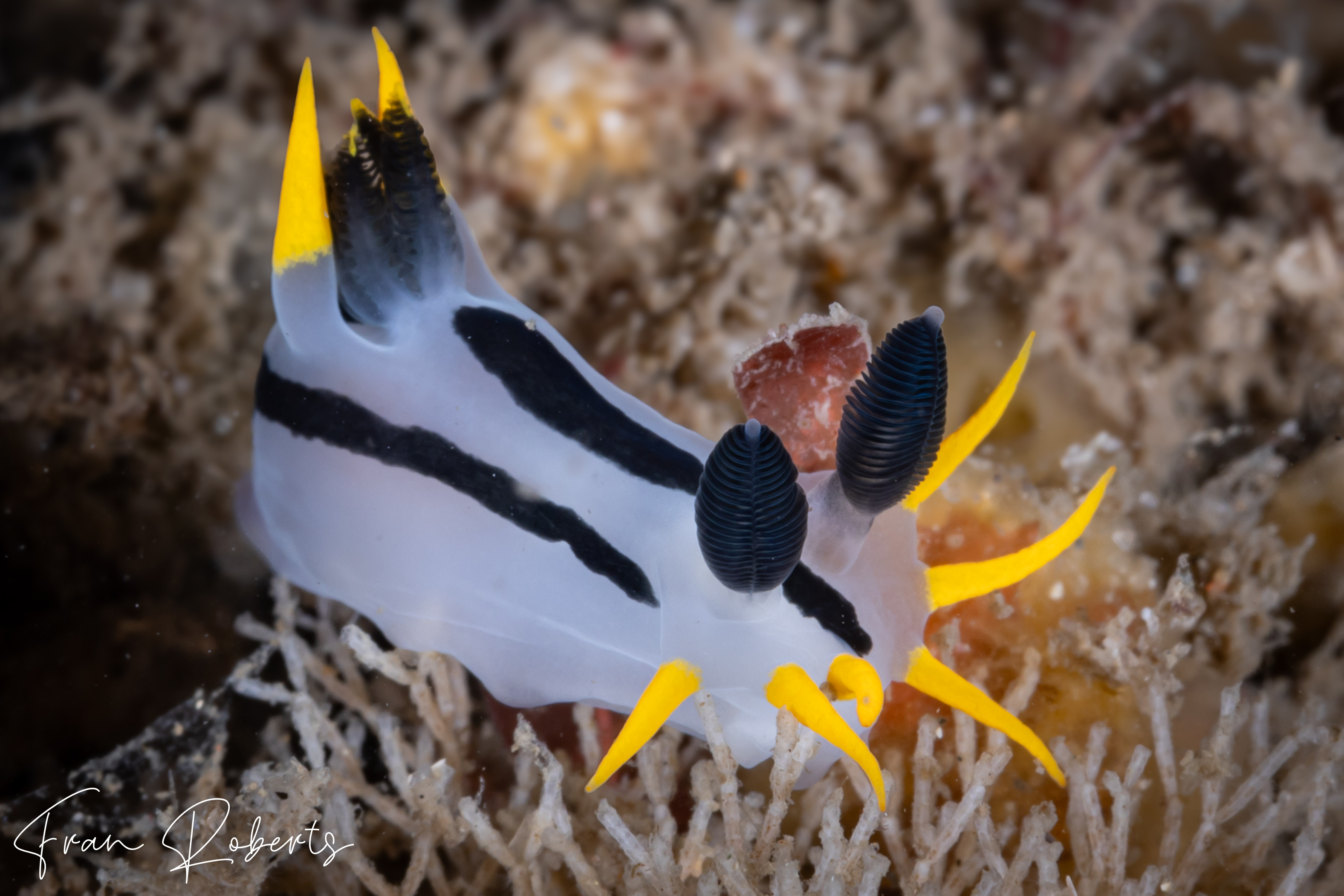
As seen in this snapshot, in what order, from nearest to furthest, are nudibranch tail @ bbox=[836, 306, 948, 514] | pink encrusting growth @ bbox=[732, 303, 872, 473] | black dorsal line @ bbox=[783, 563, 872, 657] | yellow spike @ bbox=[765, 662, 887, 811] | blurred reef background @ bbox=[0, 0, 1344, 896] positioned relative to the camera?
1. nudibranch tail @ bbox=[836, 306, 948, 514]
2. yellow spike @ bbox=[765, 662, 887, 811]
3. black dorsal line @ bbox=[783, 563, 872, 657]
4. pink encrusting growth @ bbox=[732, 303, 872, 473]
5. blurred reef background @ bbox=[0, 0, 1344, 896]

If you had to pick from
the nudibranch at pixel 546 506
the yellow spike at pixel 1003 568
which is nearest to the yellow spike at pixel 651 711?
the nudibranch at pixel 546 506

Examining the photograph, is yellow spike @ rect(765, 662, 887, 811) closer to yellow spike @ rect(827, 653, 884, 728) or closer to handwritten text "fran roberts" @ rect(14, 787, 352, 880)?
yellow spike @ rect(827, 653, 884, 728)

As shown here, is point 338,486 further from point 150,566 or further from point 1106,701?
point 1106,701

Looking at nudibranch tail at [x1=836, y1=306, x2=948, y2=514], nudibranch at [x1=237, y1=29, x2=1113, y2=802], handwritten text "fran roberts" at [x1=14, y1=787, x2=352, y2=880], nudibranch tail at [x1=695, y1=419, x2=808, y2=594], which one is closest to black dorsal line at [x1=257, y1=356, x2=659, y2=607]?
nudibranch at [x1=237, y1=29, x2=1113, y2=802]

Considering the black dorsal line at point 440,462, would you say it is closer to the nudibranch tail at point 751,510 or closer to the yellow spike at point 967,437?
the nudibranch tail at point 751,510

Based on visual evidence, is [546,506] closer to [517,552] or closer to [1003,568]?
[517,552]

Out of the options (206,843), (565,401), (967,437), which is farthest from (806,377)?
(206,843)
